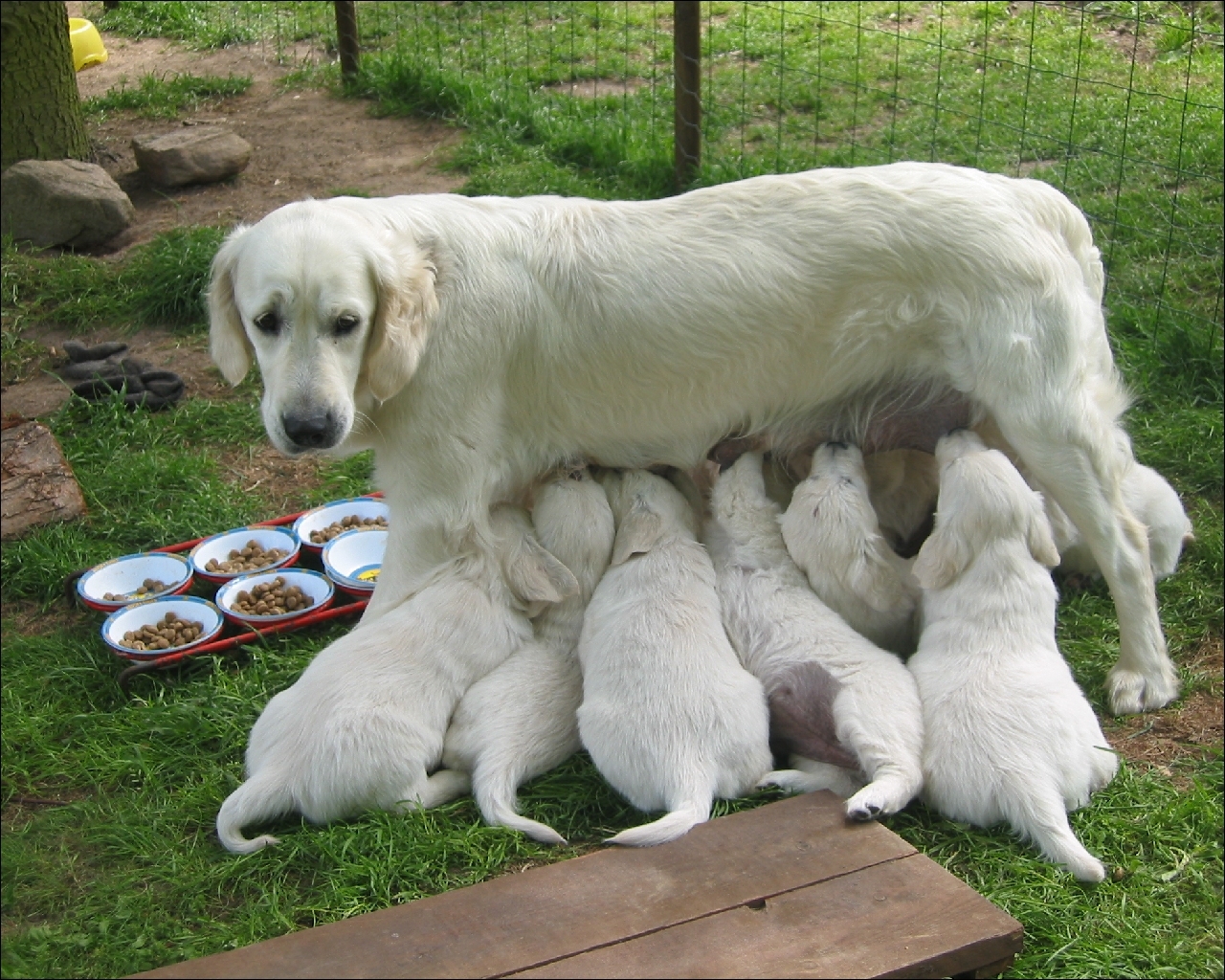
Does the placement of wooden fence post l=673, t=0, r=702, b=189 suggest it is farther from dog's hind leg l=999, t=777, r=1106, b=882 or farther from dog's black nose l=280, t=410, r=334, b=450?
dog's hind leg l=999, t=777, r=1106, b=882

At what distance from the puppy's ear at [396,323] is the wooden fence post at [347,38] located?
533 centimetres

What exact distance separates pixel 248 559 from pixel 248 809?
1.55m

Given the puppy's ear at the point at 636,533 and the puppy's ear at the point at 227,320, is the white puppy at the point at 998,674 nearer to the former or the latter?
the puppy's ear at the point at 636,533

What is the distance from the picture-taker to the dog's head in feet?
11.2

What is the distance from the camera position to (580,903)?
9.23 feet

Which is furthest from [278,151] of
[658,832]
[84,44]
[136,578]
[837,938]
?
[837,938]

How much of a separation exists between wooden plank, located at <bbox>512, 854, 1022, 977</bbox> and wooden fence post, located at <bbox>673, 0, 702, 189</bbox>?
4923mm

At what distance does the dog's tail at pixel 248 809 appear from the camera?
325 centimetres

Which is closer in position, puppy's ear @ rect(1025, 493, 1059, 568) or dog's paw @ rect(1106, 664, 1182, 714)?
puppy's ear @ rect(1025, 493, 1059, 568)

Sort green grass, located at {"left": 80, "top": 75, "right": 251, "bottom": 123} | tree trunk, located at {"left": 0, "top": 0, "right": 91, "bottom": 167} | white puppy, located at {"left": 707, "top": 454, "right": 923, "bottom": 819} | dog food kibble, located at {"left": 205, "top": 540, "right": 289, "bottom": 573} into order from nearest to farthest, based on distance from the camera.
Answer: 1. white puppy, located at {"left": 707, "top": 454, "right": 923, "bottom": 819}
2. dog food kibble, located at {"left": 205, "top": 540, "right": 289, "bottom": 573}
3. tree trunk, located at {"left": 0, "top": 0, "right": 91, "bottom": 167}
4. green grass, located at {"left": 80, "top": 75, "right": 251, "bottom": 123}

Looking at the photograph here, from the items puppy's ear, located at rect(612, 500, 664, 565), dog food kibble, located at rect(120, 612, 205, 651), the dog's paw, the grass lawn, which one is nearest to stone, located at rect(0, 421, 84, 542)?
the grass lawn

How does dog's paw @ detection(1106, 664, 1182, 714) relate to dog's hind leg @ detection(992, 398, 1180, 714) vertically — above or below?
below

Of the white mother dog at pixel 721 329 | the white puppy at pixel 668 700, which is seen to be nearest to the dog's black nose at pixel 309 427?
the white mother dog at pixel 721 329

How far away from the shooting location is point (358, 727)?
325 centimetres
